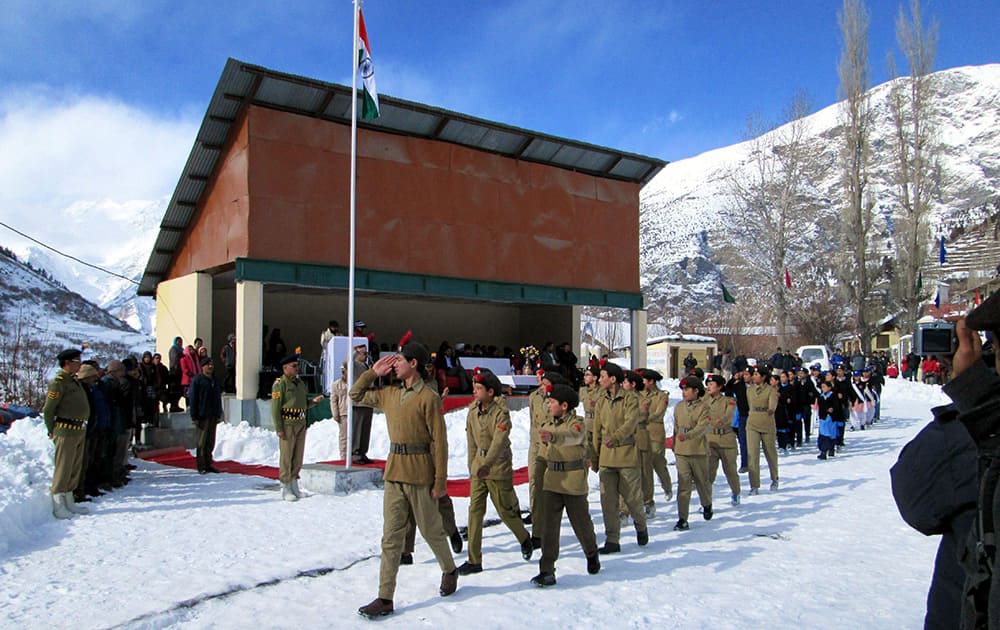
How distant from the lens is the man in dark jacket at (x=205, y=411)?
1231 cm

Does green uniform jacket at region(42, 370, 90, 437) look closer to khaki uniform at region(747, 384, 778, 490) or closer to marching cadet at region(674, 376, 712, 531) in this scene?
marching cadet at region(674, 376, 712, 531)

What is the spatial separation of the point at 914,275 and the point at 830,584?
41.3m

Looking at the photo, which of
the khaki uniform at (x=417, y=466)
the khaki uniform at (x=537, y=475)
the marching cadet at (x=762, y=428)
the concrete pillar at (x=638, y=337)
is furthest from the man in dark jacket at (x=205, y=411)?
the concrete pillar at (x=638, y=337)

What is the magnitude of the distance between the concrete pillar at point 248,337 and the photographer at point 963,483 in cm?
A: 1637

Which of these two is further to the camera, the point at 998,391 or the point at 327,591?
the point at 327,591

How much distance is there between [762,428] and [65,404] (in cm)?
993

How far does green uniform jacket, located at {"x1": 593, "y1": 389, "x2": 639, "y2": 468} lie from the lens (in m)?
7.99

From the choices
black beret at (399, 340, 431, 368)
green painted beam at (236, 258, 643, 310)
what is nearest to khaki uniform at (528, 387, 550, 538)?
black beret at (399, 340, 431, 368)

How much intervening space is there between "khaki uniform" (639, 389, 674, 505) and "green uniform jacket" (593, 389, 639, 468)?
1.39m

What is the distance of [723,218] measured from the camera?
191 meters

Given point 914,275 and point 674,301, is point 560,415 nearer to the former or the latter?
point 914,275

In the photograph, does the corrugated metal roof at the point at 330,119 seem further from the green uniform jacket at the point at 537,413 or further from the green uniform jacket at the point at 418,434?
the green uniform jacket at the point at 418,434

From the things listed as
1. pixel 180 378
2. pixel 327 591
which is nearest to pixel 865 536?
pixel 327 591

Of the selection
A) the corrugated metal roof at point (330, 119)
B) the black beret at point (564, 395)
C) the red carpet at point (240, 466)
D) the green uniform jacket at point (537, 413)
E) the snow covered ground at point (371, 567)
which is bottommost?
the snow covered ground at point (371, 567)
